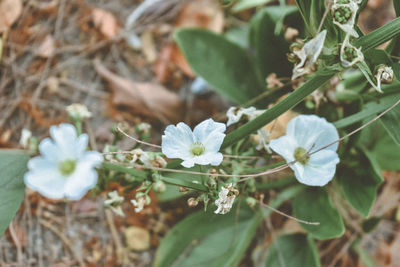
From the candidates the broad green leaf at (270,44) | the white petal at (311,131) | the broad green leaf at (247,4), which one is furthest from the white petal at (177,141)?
the broad green leaf at (247,4)

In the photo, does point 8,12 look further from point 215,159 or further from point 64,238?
point 215,159

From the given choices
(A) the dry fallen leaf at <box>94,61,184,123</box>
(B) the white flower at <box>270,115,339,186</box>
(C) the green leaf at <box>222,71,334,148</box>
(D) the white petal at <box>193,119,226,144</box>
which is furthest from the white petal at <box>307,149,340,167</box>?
(A) the dry fallen leaf at <box>94,61,184,123</box>

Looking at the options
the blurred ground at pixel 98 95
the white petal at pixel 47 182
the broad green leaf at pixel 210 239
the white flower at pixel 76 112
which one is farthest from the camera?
the blurred ground at pixel 98 95

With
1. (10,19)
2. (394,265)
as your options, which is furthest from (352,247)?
(10,19)

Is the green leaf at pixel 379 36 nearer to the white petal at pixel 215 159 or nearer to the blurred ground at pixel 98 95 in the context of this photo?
the white petal at pixel 215 159

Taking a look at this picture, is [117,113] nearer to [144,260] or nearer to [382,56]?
[144,260]

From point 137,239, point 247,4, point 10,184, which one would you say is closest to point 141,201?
point 10,184
